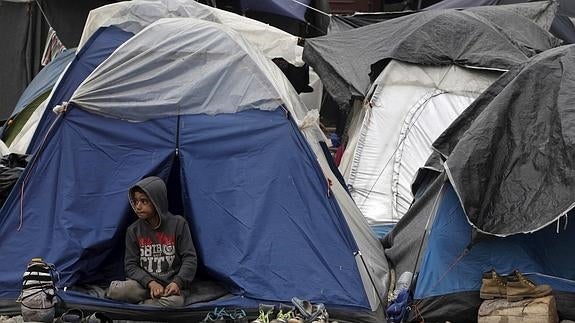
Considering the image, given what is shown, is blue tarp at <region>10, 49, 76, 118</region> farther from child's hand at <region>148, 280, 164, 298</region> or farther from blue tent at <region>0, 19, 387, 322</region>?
child's hand at <region>148, 280, 164, 298</region>

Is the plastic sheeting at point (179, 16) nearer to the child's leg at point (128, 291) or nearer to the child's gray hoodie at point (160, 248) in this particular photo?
the child's gray hoodie at point (160, 248)

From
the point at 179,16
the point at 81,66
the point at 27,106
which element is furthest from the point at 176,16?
the point at 27,106

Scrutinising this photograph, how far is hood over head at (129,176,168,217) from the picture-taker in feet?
24.0

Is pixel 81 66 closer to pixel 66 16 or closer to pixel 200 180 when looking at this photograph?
pixel 200 180

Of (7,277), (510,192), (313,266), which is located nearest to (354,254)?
(313,266)

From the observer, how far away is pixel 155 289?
723 cm

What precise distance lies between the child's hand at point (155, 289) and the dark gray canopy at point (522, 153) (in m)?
2.20

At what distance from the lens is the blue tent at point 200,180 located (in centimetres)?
750

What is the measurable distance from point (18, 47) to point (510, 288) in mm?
9403

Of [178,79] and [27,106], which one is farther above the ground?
[178,79]

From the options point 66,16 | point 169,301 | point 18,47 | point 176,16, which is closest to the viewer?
A: point 169,301

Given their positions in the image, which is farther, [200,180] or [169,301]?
[200,180]

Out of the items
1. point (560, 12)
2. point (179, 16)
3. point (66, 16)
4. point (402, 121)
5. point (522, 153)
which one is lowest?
point (560, 12)

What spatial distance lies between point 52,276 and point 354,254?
2.18m
